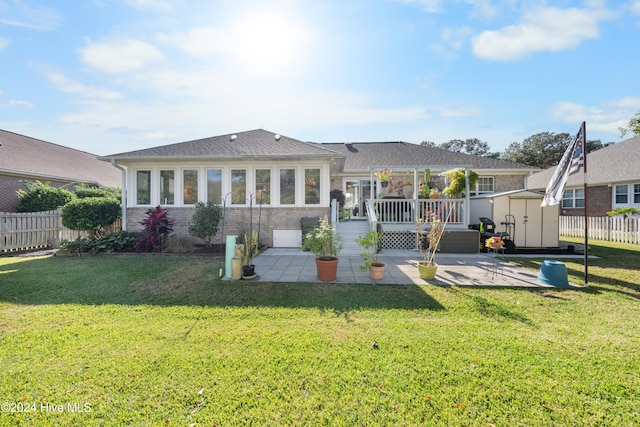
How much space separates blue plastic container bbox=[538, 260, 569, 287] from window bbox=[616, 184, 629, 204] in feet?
46.9

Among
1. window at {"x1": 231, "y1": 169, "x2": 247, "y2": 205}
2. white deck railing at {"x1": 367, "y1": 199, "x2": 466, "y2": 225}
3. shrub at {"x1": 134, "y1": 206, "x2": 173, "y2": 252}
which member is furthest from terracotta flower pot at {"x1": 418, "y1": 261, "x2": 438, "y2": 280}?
shrub at {"x1": 134, "y1": 206, "x2": 173, "y2": 252}

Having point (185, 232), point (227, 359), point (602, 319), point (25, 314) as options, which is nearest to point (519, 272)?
point (602, 319)

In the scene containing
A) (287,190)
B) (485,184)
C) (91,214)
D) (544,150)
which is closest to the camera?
(91,214)

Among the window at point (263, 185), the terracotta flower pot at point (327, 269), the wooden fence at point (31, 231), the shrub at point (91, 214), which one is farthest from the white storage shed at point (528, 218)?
the wooden fence at point (31, 231)

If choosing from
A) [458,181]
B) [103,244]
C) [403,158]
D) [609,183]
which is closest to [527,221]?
[458,181]

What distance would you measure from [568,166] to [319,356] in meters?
6.28

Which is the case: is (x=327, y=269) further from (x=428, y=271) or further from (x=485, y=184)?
(x=485, y=184)

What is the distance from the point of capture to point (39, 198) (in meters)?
12.1

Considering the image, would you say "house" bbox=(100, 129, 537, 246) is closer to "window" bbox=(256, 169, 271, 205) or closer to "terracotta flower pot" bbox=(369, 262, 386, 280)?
"window" bbox=(256, 169, 271, 205)

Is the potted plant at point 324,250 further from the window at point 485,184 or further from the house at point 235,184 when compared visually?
the window at point 485,184

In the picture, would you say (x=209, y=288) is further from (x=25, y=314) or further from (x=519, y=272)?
(x=519, y=272)

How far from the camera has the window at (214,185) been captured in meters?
10.2

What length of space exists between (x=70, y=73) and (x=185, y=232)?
20.6 ft

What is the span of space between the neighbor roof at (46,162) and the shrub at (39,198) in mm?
1210
